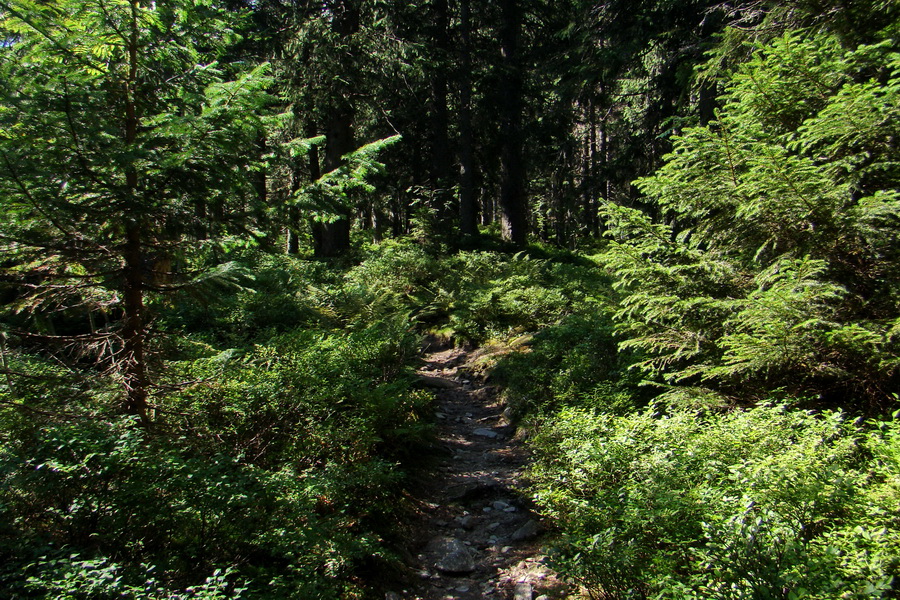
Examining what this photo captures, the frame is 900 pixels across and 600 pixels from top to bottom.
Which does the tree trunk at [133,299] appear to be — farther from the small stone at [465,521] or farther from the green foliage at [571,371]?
the green foliage at [571,371]

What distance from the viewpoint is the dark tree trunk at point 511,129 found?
18.3m

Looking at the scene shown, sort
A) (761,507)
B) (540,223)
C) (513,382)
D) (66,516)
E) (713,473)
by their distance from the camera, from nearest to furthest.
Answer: (761,507) < (66,516) < (713,473) < (513,382) < (540,223)

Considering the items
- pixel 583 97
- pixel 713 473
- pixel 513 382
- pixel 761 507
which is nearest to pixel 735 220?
pixel 713 473

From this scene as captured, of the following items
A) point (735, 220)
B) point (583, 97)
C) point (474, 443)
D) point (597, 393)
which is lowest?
point (474, 443)

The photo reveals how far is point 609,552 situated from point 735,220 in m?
3.87

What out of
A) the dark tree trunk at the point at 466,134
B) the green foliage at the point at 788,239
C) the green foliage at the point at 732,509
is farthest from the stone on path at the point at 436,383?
the dark tree trunk at the point at 466,134

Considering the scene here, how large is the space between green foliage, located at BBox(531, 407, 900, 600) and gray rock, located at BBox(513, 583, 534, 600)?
0.59 metres

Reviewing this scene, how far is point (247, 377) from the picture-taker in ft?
17.6

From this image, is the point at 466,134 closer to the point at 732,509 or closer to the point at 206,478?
the point at 206,478

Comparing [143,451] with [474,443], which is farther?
[474,443]

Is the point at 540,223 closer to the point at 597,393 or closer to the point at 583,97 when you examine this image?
the point at 583,97

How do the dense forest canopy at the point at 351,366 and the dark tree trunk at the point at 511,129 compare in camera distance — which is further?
the dark tree trunk at the point at 511,129

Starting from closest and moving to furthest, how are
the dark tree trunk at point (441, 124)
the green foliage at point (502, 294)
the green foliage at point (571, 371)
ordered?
the green foliage at point (571, 371) < the green foliage at point (502, 294) < the dark tree trunk at point (441, 124)

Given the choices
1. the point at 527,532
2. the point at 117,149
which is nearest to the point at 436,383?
the point at 527,532
